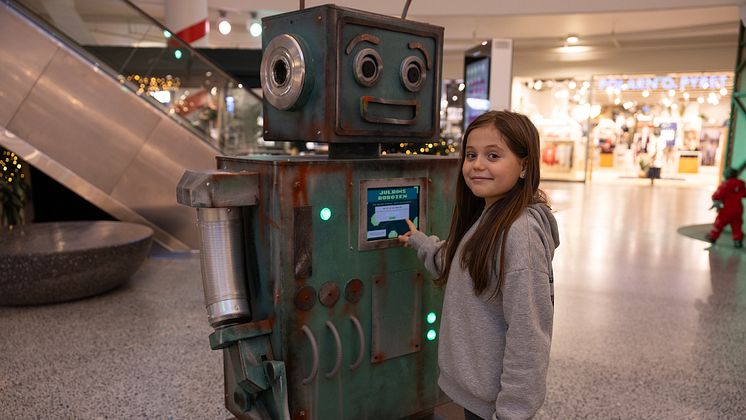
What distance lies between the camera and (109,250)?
4.16 metres

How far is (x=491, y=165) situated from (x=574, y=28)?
11007mm

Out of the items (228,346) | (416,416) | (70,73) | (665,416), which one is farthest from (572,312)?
(70,73)

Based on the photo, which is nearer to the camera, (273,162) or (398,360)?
(273,162)

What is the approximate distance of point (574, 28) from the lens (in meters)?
11.3

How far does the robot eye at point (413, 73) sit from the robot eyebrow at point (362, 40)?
146mm

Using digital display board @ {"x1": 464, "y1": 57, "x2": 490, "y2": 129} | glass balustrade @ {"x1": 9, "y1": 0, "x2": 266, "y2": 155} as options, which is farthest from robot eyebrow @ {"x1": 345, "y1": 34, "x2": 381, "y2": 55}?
digital display board @ {"x1": 464, "y1": 57, "x2": 490, "y2": 129}

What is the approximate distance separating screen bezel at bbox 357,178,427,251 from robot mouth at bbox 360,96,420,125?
22 cm

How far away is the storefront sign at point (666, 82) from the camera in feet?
51.7

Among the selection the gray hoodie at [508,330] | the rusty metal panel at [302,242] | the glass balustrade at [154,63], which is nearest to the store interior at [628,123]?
the glass balustrade at [154,63]

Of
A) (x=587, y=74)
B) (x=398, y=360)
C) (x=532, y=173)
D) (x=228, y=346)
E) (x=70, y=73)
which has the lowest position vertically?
(x=398, y=360)

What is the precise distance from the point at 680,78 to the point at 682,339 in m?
15.3

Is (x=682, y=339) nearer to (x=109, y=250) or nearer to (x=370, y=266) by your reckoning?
(x=370, y=266)

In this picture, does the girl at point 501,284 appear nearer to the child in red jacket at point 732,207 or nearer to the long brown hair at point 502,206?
the long brown hair at point 502,206

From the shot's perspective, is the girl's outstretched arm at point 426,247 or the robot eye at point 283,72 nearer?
the robot eye at point 283,72
